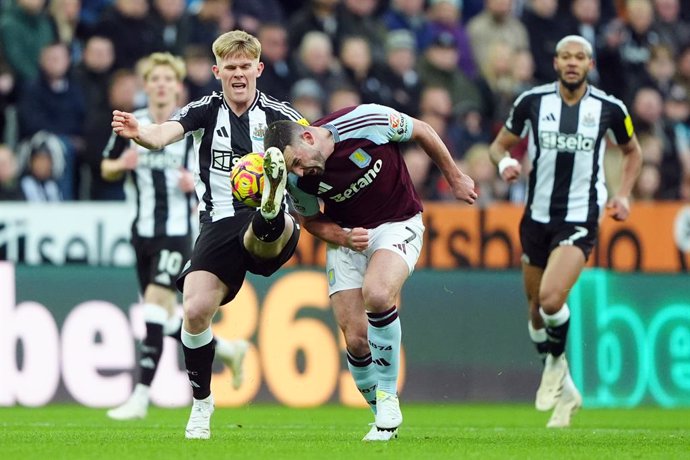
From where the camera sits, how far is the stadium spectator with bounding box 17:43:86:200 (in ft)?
50.4

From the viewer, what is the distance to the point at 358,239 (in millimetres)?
8727

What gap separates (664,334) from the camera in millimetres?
14547

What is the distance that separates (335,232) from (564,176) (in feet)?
10.5

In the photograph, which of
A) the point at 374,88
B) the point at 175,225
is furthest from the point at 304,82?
the point at 175,225

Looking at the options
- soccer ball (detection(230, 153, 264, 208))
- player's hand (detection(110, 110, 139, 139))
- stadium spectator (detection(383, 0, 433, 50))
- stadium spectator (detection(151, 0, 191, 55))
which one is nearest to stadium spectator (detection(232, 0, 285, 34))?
stadium spectator (detection(151, 0, 191, 55))

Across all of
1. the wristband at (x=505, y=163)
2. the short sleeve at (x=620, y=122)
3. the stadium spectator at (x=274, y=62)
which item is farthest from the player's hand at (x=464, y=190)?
the stadium spectator at (x=274, y=62)

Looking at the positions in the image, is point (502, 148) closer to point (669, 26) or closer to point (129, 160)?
point (129, 160)

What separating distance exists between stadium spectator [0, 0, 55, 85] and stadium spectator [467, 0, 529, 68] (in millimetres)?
5597

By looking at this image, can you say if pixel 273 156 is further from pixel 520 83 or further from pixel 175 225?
pixel 520 83

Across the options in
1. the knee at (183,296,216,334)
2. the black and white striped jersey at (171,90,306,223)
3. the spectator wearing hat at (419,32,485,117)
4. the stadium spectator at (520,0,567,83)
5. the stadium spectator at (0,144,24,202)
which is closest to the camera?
the knee at (183,296,216,334)

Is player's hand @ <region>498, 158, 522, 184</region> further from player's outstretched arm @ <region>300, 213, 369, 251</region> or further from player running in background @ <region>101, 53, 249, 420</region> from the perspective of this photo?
player running in background @ <region>101, 53, 249, 420</region>

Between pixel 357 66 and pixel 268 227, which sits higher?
pixel 357 66

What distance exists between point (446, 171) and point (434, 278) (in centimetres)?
551

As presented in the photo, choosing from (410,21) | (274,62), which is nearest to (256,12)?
(274,62)
